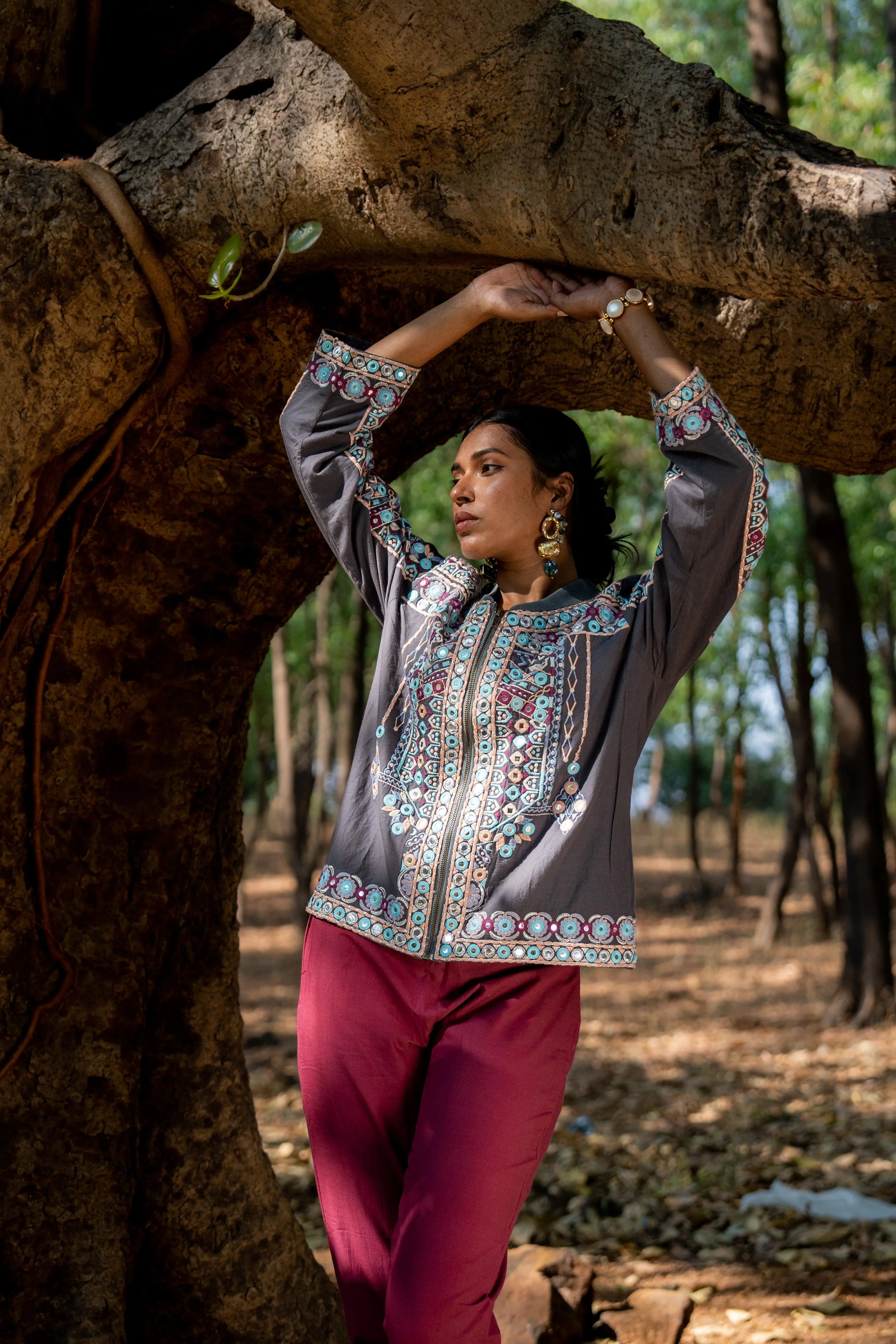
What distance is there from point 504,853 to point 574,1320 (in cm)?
202

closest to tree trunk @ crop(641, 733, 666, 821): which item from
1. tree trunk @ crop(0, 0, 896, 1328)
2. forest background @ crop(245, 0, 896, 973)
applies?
forest background @ crop(245, 0, 896, 973)

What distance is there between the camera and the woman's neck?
8.54 feet

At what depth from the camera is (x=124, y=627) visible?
3.10 meters

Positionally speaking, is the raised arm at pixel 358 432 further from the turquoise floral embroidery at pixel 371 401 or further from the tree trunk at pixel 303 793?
the tree trunk at pixel 303 793

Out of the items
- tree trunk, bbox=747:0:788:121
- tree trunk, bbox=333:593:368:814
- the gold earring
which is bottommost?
the gold earring

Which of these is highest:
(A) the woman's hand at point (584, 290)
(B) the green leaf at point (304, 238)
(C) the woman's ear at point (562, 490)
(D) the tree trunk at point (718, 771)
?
(D) the tree trunk at point (718, 771)

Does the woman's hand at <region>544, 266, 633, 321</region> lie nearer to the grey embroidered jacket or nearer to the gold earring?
the grey embroidered jacket

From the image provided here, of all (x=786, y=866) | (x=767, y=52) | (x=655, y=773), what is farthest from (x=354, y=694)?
(x=655, y=773)

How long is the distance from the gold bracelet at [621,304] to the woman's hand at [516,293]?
10 cm

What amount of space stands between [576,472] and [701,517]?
1.29ft

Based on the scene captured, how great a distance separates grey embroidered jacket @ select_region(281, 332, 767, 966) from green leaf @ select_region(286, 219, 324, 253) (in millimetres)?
195

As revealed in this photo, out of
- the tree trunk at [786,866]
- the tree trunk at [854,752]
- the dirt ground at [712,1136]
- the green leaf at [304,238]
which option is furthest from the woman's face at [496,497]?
the tree trunk at [786,866]

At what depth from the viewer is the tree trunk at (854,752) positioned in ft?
29.0

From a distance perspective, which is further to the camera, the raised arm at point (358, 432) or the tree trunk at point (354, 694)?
the tree trunk at point (354, 694)
